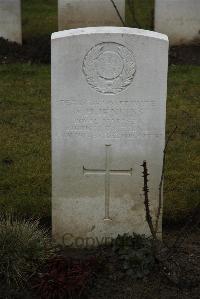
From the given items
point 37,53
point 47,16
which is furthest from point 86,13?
point 47,16

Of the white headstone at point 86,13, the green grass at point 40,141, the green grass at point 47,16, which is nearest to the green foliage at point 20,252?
the green grass at point 40,141

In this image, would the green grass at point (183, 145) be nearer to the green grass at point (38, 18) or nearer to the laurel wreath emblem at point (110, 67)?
the laurel wreath emblem at point (110, 67)

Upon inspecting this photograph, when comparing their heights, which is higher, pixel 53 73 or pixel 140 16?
pixel 140 16

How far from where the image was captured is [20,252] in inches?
188

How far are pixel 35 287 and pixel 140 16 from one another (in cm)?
987

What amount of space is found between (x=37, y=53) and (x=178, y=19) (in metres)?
2.46

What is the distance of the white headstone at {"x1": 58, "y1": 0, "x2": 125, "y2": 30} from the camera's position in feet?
38.3

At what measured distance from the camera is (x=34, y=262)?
4.82 m

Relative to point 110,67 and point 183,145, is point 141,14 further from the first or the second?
point 110,67

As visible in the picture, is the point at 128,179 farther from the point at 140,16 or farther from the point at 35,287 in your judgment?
the point at 140,16

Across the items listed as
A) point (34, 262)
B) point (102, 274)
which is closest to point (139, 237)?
point (102, 274)

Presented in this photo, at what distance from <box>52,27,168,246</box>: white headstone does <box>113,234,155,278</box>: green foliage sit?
0.24m

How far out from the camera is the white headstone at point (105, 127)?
16.3 ft

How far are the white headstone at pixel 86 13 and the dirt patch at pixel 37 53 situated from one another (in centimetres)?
51
